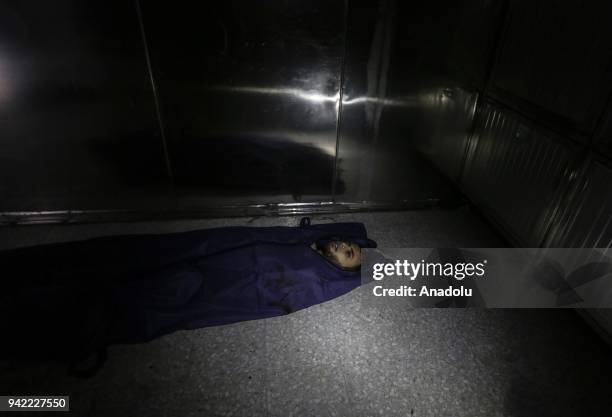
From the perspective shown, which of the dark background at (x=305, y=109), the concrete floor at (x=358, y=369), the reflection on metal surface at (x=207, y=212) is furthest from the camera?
the reflection on metal surface at (x=207, y=212)

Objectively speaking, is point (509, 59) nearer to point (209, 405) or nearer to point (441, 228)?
point (441, 228)

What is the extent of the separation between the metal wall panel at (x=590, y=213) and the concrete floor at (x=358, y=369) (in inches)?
17.5

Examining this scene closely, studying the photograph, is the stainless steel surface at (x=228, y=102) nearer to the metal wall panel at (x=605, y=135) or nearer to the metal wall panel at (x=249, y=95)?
the metal wall panel at (x=249, y=95)

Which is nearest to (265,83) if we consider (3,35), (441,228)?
(3,35)

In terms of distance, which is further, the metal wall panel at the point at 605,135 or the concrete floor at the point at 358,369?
the metal wall panel at the point at 605,135

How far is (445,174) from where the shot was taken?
2824mm

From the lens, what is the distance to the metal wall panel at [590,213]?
1.69 meters

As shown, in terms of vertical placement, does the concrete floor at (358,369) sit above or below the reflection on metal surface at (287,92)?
below

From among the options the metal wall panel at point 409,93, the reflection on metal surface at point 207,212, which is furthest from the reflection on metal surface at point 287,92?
the reflection on metal surface at point 207,212

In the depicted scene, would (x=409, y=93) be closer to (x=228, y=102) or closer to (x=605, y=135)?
(x=605, y=135)

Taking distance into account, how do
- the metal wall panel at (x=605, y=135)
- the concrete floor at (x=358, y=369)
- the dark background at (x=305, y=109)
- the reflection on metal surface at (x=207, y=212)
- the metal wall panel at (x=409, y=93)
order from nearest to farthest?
the concrete floor at (x=358, y=369) → the metal wall panel at (x=605, y=135) → the dark background at (x=305, y=109) → the metal wall panel at (x=409, y=93) → the reflection on metal surface at (x=207, y=212)

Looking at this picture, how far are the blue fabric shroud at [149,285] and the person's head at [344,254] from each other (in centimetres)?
5

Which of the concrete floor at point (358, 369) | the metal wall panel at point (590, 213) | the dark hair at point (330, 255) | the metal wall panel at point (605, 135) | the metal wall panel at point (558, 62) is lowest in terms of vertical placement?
the concrete floor at point (358, 369)

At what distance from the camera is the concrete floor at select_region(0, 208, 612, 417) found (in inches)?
59.5
